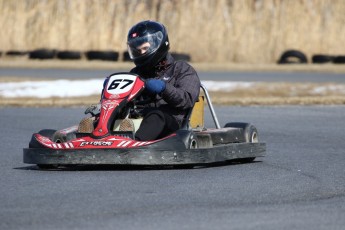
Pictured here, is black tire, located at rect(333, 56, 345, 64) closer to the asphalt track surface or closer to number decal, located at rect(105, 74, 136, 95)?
the asphalt track surface

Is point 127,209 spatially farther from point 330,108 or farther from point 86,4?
point 86,4

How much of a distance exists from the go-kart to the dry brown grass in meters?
27.8

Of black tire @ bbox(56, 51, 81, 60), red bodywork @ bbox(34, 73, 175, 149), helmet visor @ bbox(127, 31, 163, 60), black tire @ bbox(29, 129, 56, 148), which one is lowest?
black tire @ bbox(56, 51, 81, 60)

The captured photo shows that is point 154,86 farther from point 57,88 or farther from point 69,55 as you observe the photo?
point 69,55

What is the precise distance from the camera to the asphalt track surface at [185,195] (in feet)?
18.0

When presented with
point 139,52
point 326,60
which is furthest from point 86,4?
point 139,52

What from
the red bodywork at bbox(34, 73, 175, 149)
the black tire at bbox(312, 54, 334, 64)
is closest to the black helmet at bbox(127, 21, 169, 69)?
the red bodywork at bbox(34, 73, 175, 149)

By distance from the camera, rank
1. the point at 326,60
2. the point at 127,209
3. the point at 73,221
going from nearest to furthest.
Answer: the point at 73,221
the point at 127,209
the point at 326,60

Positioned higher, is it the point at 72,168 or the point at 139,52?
the point at 139,52

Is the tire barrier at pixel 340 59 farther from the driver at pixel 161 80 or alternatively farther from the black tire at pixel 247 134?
the driver at pixel 161 80

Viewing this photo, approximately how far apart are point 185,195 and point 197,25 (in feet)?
104

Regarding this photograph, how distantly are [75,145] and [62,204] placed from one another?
6.64ft

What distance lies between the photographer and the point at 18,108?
16438 millimetres

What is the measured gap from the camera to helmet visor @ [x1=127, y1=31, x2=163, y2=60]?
884 centimetres
